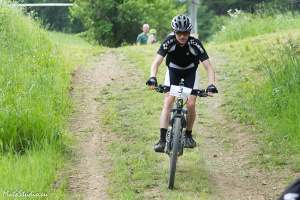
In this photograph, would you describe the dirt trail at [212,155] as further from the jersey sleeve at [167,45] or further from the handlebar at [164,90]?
the jersey sleeve at [167,45]

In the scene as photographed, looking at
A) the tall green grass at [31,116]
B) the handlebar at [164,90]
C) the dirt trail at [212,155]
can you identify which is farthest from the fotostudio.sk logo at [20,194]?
the handlebar at [164,90]

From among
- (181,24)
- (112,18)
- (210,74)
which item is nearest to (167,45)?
(181,24)

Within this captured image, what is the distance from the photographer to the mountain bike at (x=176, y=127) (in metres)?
6.73

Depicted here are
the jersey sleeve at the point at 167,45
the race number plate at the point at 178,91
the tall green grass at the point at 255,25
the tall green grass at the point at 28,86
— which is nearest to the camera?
the race number plate at the point at 178,91

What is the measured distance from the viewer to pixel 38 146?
7.89 meters

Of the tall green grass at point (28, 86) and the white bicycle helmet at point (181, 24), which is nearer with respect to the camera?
the white bicycle helmet at point (181, 24)

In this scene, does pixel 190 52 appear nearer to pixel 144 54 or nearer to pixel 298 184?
pixel 298 184

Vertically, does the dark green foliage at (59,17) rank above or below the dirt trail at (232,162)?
above

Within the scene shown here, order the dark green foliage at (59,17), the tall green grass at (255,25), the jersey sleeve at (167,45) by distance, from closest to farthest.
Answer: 1. the jersey sleeve at (167,45)
2. the tall green grass at (255,25)
3. the dark green foliage at (59,17)

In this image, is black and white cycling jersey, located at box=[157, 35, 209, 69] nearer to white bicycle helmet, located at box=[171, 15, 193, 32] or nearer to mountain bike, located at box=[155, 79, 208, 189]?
white bicycle helmet, located at box=[171, 15, 193, 32]

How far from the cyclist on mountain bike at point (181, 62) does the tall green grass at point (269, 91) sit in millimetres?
1464

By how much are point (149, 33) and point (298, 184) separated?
64.9ft

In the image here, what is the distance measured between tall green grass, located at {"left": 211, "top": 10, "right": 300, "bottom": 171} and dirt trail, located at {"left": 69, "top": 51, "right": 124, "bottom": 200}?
7.28ft

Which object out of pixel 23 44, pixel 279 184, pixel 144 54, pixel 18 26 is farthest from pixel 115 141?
pixel 144 54
